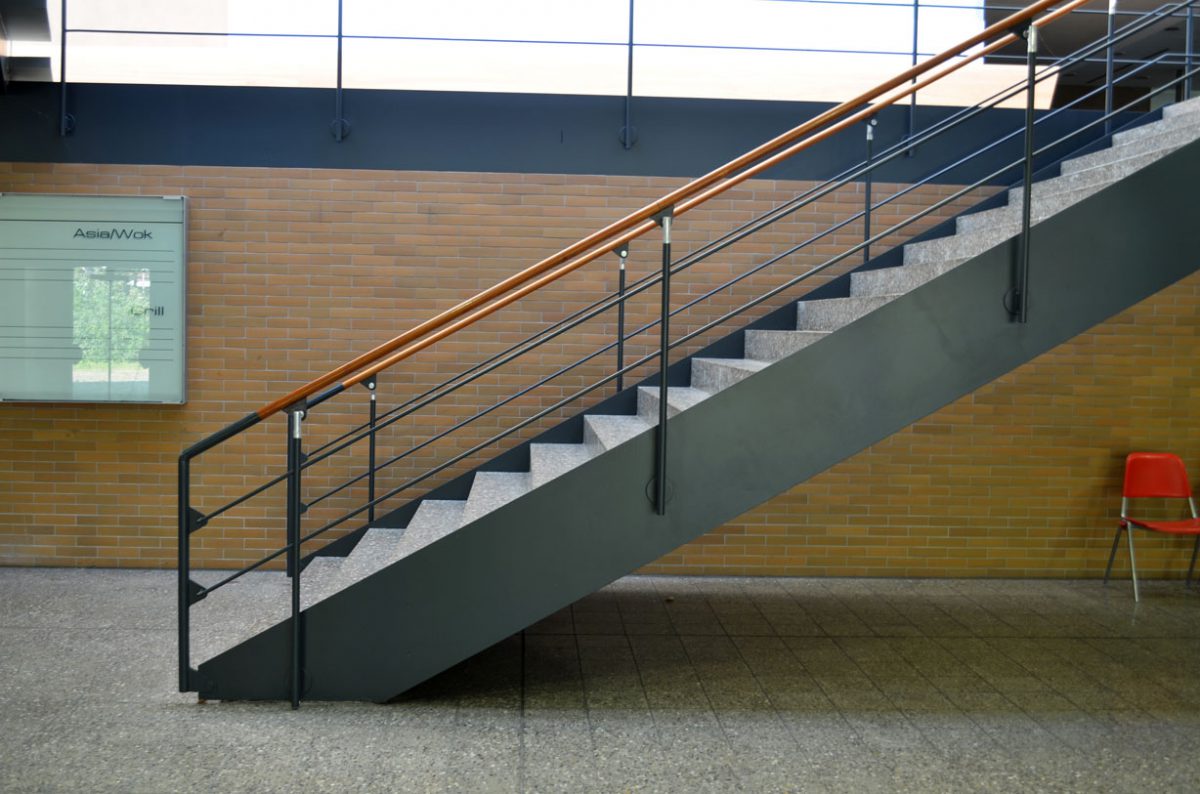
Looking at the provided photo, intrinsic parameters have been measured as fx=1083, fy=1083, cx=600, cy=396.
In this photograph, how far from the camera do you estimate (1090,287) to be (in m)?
3.75

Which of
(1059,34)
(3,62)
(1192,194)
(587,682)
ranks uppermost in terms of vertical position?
(1059,34)

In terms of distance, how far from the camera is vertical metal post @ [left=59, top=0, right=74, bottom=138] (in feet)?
19.3

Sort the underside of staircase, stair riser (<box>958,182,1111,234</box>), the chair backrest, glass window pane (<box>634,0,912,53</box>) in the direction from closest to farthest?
the underside of staircase
stair riser (<box>958,182,1111,234</box>)
the chair backrest
glass window pane (<box>634,0,912,53</box>)

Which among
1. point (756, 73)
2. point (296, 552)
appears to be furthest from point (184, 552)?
point (756, 73)

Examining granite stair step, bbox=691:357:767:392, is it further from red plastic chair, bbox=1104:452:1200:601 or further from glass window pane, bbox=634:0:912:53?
red plastic chair, bbox=1104:452:1200:601

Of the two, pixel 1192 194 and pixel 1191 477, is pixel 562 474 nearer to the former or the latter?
pixel 1192 194

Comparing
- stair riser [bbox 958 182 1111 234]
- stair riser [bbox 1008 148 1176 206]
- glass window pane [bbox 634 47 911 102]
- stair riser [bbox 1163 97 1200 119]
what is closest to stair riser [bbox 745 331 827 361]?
stair riser [bbox 958 182 1111 234]

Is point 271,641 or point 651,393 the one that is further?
point 651,393

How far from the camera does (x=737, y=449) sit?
148 inches

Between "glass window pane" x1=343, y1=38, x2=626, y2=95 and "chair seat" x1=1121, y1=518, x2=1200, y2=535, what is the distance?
12.1 ft

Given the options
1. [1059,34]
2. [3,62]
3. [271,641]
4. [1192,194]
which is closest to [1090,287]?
[1192,194]

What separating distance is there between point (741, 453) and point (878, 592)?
99.8 inches

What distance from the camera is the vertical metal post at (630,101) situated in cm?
596

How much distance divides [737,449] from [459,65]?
3364mm
